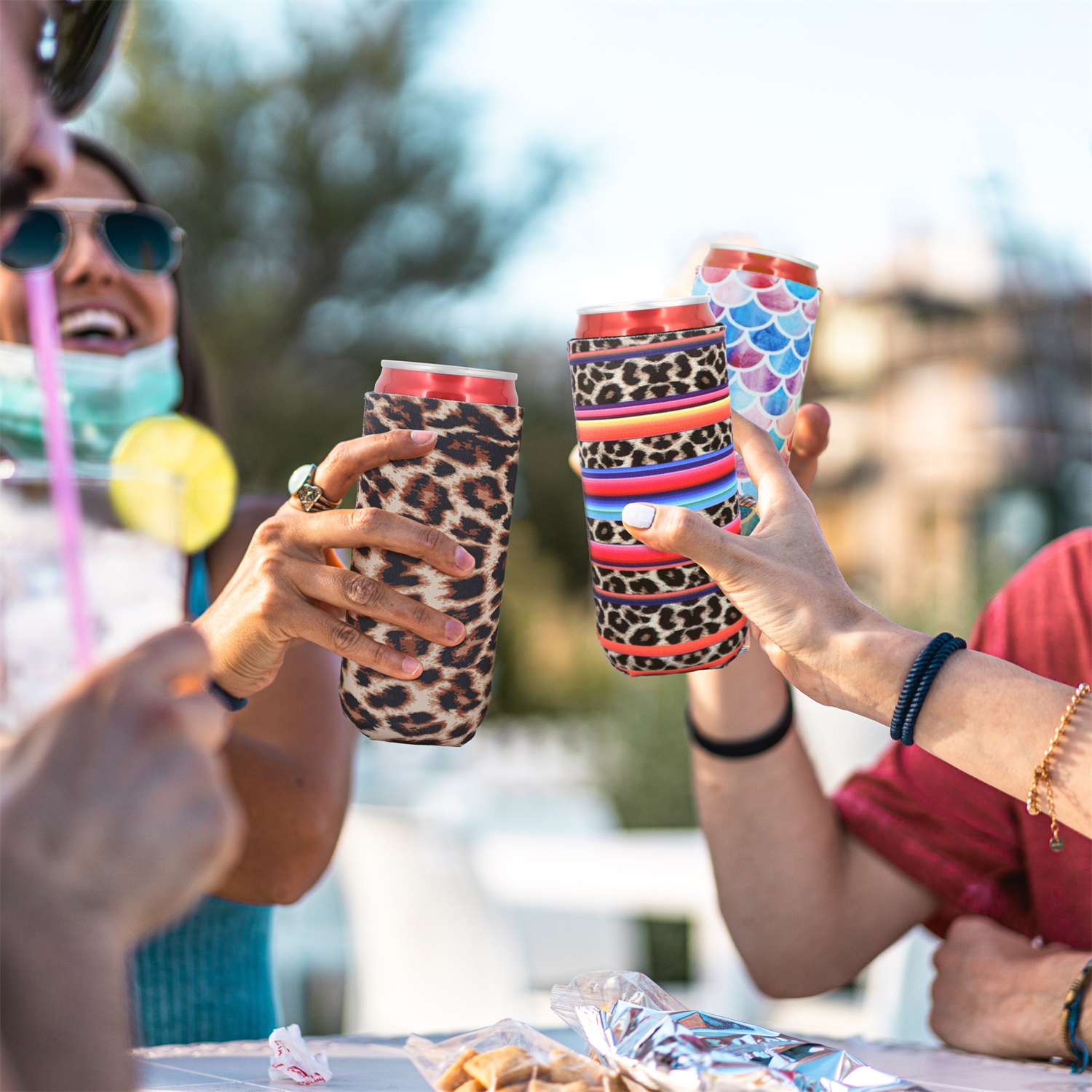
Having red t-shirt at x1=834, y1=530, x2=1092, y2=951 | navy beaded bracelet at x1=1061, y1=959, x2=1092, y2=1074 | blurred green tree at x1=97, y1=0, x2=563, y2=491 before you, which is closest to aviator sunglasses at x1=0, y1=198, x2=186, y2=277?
red t-shirt at x1=834, y1=530, x2=1092, y2=951

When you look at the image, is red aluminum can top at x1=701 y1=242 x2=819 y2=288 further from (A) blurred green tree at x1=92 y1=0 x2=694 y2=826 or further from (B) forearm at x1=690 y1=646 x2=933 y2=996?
(A) blurred green tree at x1=92 y1=0 x2=694 y2=826

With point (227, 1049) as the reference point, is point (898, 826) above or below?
above

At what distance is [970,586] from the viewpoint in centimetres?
771

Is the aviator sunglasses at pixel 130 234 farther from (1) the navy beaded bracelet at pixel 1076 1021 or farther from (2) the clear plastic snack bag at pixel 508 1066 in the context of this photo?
(1) the navy beaded bracelet at pixel 1076 1021

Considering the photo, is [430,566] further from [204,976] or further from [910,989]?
[910,989]

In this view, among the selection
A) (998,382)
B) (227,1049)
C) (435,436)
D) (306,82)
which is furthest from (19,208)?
(998,382)

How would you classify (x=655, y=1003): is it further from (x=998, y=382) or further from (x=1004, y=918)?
(x=998, y=382)

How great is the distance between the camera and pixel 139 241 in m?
2.04

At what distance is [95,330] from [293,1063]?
4.70 feet

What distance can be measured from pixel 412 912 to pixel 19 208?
289cm

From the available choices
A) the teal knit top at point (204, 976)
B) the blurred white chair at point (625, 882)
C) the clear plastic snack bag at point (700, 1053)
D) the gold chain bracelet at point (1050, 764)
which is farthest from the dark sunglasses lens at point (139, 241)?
the blurred white chair at point (625, 882)

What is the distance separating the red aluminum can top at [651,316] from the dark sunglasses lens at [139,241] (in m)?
1.24

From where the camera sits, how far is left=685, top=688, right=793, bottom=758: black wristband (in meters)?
1.67

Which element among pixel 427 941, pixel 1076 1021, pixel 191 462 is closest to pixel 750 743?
pixel 1076 1021
